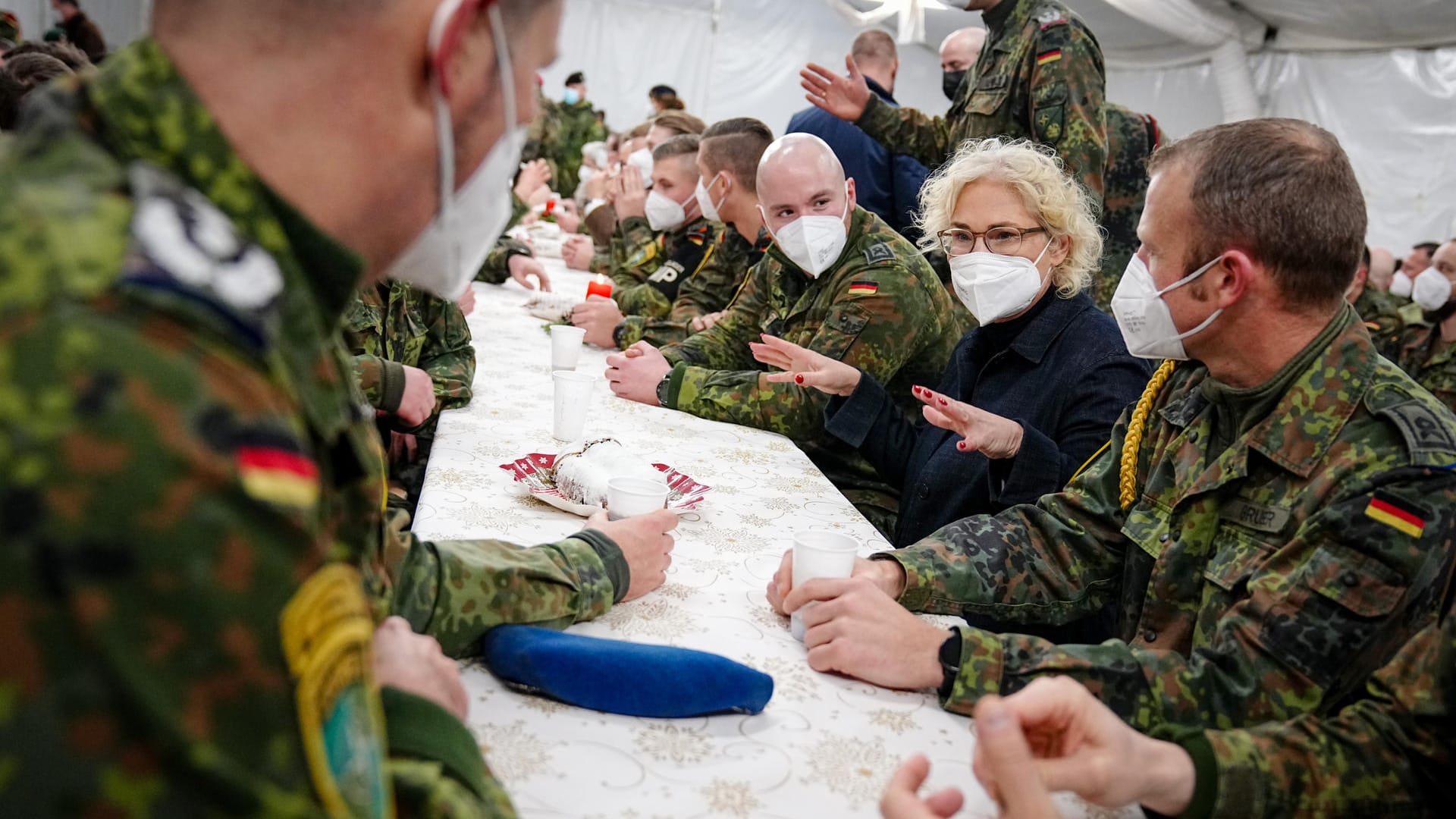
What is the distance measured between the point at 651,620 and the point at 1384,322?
323 inches

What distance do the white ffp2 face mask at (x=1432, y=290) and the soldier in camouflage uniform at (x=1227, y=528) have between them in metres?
7.36

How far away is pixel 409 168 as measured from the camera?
0.84m

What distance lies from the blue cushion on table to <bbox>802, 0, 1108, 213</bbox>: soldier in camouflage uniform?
273 cm

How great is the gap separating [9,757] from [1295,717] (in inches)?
53.6

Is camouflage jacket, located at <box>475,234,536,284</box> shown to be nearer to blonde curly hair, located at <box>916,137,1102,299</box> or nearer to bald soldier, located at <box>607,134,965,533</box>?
bald soldier, located at <box>607,134,965,533</box>

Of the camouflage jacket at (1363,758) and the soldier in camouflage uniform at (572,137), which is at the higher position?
the camouflage jacket at (1363,758)

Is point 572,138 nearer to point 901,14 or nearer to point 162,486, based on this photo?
point 901,14

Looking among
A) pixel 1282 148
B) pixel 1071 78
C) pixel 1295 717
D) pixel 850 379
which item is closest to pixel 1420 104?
pixel 1071 78

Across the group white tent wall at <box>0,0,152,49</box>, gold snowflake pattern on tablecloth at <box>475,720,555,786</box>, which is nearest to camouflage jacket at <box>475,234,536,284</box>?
white tent wall at <box>0,0,152,49</box>

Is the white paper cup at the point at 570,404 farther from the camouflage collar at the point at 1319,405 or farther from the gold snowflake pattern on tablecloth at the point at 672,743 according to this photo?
the camouflage collar at the point at 1319,405

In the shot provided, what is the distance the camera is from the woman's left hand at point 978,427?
237 centimetres

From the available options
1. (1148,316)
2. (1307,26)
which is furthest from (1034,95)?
(1307,26)

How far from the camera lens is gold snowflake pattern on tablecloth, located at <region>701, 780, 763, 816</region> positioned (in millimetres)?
1080

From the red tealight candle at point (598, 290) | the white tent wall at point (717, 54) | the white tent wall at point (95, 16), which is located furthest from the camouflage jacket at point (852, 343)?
the white tent wall at point (717, 54)
